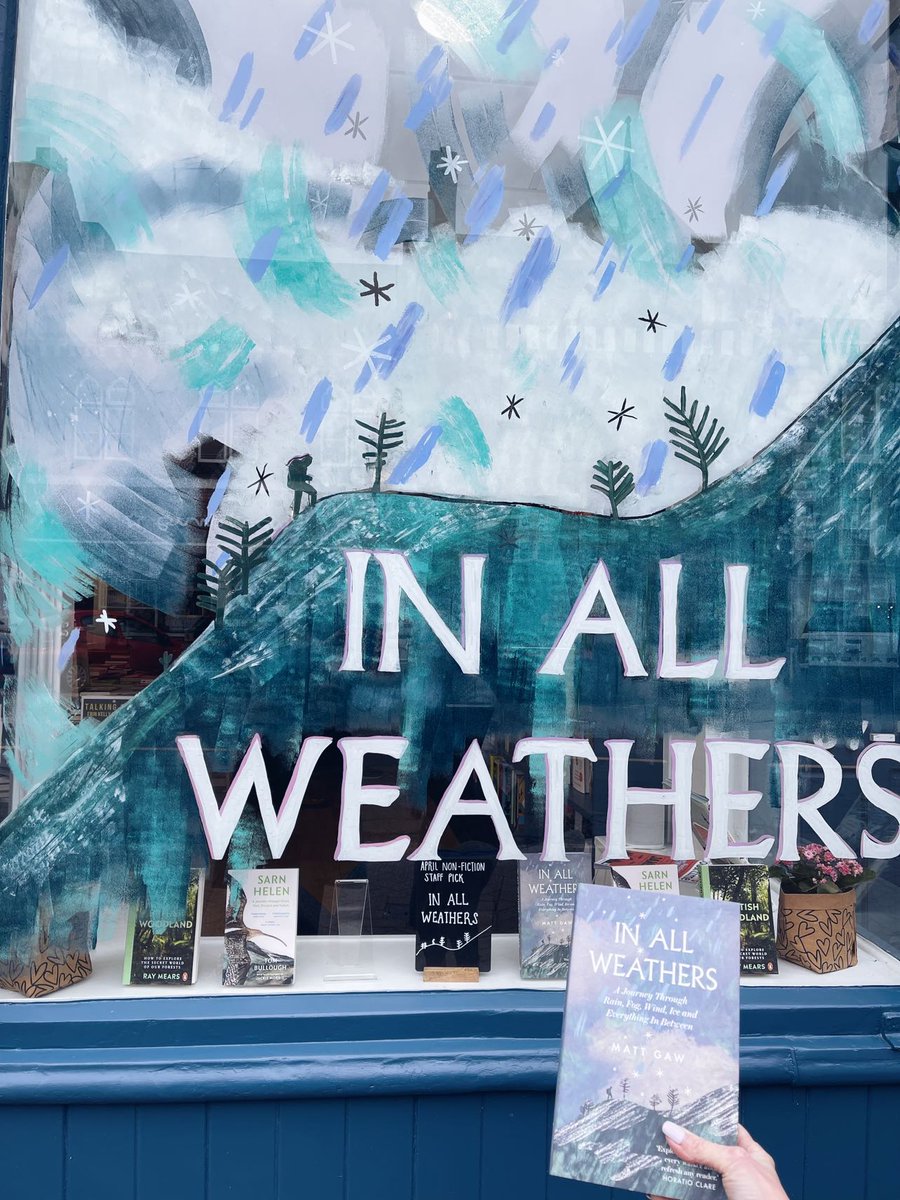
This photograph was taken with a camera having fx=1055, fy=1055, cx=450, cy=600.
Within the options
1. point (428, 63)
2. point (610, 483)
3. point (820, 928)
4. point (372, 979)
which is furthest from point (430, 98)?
point (820, 928)

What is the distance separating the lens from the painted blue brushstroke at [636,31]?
2645 millimetres

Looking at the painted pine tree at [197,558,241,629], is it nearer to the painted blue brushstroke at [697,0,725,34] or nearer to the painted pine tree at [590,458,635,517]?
the painted pine tree at [590,458,635,517]

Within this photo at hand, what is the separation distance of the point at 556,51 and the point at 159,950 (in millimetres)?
2378

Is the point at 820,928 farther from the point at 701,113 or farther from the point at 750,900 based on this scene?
→ the point at 701,113

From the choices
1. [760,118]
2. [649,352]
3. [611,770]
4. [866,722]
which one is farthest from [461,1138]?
[760,118]

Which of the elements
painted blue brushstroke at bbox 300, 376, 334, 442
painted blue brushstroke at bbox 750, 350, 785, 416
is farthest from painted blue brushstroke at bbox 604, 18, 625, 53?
painted blue brushstroke at bbox 300, 376, 334, 442

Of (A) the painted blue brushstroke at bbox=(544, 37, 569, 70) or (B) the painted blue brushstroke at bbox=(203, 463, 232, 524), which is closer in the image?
(B) the painted blue brushstroke at bbox=(203, 463, 232, 524)

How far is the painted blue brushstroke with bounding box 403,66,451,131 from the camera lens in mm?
2568

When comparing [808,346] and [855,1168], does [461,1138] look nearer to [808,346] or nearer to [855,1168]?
[855,1168]

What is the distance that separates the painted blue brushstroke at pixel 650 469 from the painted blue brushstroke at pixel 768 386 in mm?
281

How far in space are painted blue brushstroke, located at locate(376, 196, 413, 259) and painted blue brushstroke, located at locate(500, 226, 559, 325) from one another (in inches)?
12.0

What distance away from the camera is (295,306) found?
2.55 metres

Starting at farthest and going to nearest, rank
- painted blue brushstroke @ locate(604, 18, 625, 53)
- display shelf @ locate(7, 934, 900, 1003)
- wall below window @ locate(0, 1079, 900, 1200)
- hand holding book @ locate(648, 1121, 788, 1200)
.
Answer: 1. painted blue brushstroke @ locate(604, 18, 625, 53)
2. display shelf @ locate(7, 934, 900, 1003)
3. wall below window @ locate(0, 1079, 900, 1200)
4. hand holding book @ locate(648, 1121, 788, 1200)

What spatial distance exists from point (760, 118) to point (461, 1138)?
2.58 metres
